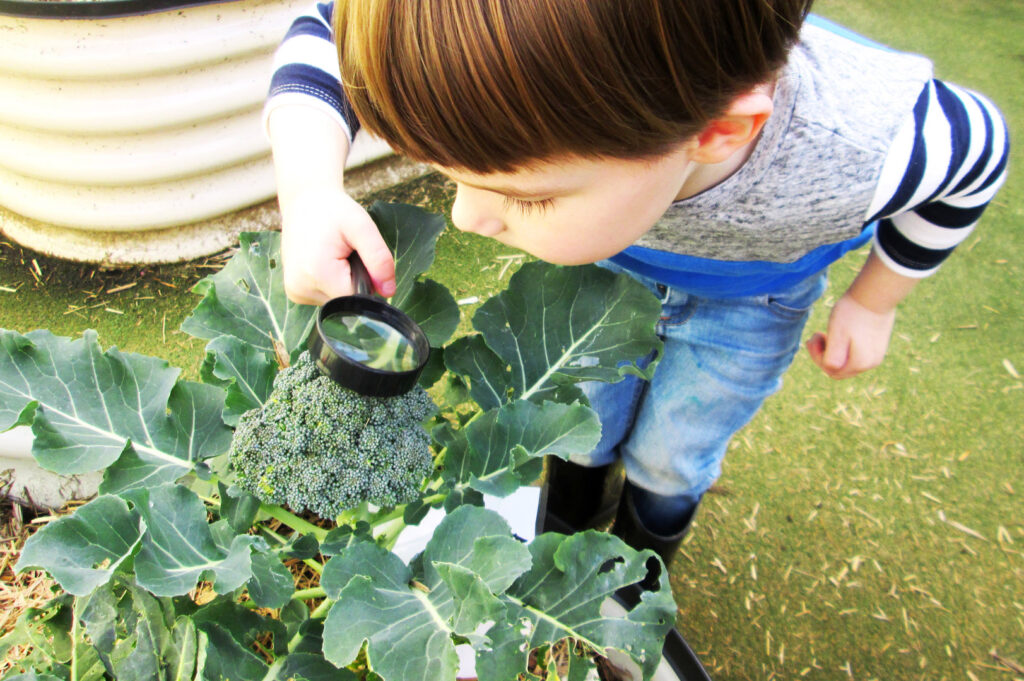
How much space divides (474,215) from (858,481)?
1139 mm

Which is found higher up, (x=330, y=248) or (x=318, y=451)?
(x=330, y=248)

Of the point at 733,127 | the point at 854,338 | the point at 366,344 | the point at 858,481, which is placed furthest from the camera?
the point at 858,481

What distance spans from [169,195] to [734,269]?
3.90 ft

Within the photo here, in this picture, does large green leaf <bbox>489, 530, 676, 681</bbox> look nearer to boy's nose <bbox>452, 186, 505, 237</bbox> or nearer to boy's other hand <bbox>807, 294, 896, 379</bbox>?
boy's nose <bbox>452, 186, 505, 237</bbox>

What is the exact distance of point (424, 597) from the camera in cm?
65

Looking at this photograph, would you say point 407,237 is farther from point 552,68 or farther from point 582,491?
point 582,491

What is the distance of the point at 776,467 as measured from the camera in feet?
4.72

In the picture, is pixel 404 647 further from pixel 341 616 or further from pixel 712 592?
pixel 712 592

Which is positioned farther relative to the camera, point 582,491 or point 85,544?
point 582,491

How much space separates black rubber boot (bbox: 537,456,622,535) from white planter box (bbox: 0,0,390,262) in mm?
913

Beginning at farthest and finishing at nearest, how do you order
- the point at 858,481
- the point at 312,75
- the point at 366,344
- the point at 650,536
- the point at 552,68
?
the point at 858,481 < the point at 650,536 < the point at 312,75 < the point at 366,344 < the point at 552,68

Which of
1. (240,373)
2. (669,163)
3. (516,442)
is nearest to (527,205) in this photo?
(669,163)

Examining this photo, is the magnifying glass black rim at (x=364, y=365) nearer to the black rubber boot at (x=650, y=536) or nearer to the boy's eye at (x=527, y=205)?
the boy's eye at (x=527, y=205)

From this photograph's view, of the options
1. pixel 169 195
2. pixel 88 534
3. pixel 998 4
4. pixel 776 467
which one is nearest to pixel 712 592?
pixel 776 467
